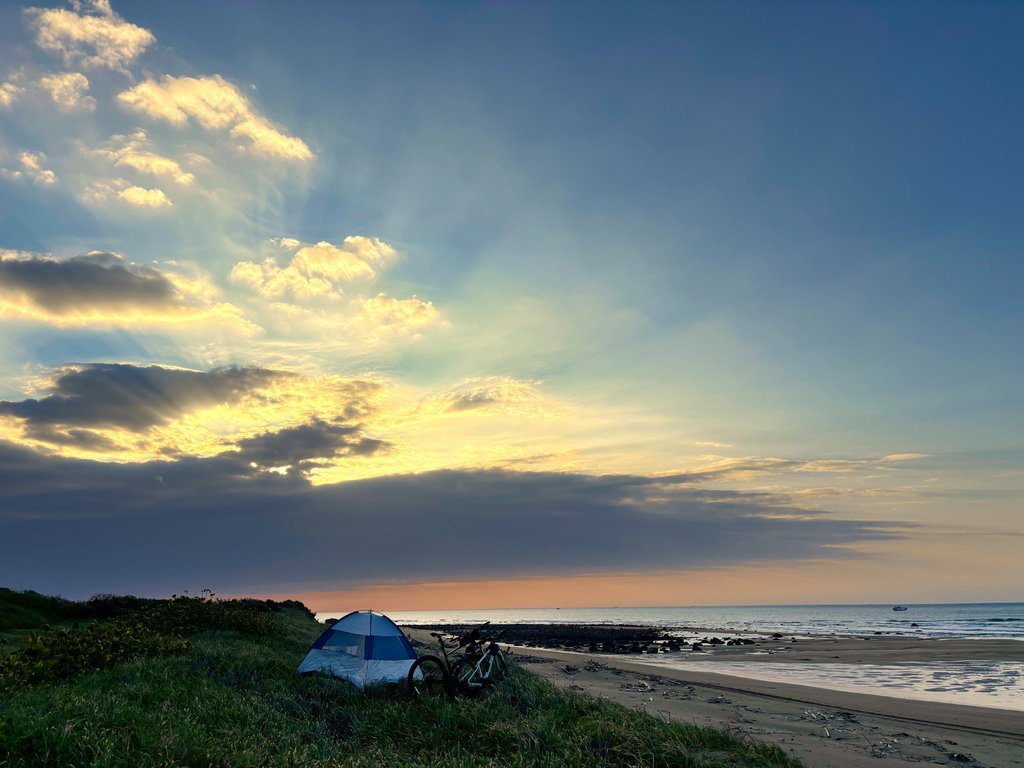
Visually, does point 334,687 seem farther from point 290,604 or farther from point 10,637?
point 290,604

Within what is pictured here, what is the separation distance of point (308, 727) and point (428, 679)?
4.11 m

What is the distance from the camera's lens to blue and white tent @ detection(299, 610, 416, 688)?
18156 millimetres

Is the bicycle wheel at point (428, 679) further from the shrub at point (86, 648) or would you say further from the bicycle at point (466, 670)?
the shrub at point (86, 648)

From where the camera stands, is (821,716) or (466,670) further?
(821,716)

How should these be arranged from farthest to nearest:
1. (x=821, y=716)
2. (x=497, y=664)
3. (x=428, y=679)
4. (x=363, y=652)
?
(x=363, y=652) < (x=821, y=716) < (x=497, y=664) < (x=428, y=679)

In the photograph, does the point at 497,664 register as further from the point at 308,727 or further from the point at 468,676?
the point at 308,727

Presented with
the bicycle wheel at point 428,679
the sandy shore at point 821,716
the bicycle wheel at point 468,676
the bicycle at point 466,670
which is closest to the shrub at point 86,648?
the bicycle wheel at point 428,679

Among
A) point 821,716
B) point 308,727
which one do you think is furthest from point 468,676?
point 821,716

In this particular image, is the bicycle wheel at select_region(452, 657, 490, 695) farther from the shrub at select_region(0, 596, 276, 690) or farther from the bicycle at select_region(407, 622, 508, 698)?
the shrub at select_region(0, 596, 276, 690)

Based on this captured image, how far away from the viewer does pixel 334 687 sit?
17.2 m

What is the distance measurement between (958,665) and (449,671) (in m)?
32.2

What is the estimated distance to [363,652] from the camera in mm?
18547

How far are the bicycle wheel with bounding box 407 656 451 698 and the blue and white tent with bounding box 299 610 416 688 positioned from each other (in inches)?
27.7

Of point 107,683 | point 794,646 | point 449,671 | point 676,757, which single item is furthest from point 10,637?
point 794,646
